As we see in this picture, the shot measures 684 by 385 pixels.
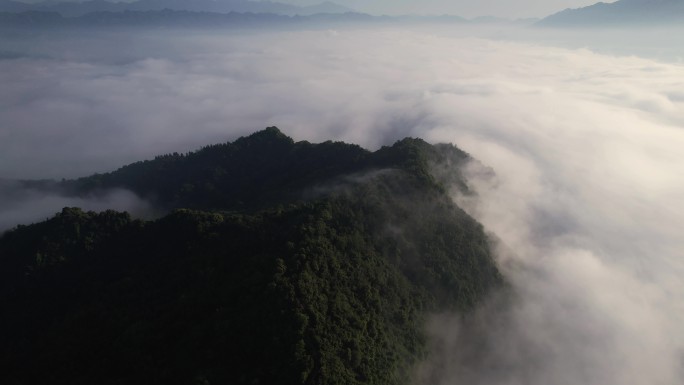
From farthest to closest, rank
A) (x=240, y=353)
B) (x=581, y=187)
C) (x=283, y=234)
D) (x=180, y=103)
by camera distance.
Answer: (x=180, y=103) → (x=581, y=187) → (x=283, y=234) → (x=240, y=353)

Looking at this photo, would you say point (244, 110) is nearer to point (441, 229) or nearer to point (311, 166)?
point (311, 166)

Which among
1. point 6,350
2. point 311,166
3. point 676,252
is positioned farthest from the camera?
point 676,252

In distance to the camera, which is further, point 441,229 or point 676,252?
point 676,252

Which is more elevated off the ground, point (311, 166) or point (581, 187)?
point (311, 166)

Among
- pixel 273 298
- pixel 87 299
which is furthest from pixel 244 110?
pixel 273 298

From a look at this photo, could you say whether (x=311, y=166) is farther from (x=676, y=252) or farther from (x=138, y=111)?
(x=138, y=111)

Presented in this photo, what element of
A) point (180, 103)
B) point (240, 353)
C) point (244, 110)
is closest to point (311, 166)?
point (240, 353)
